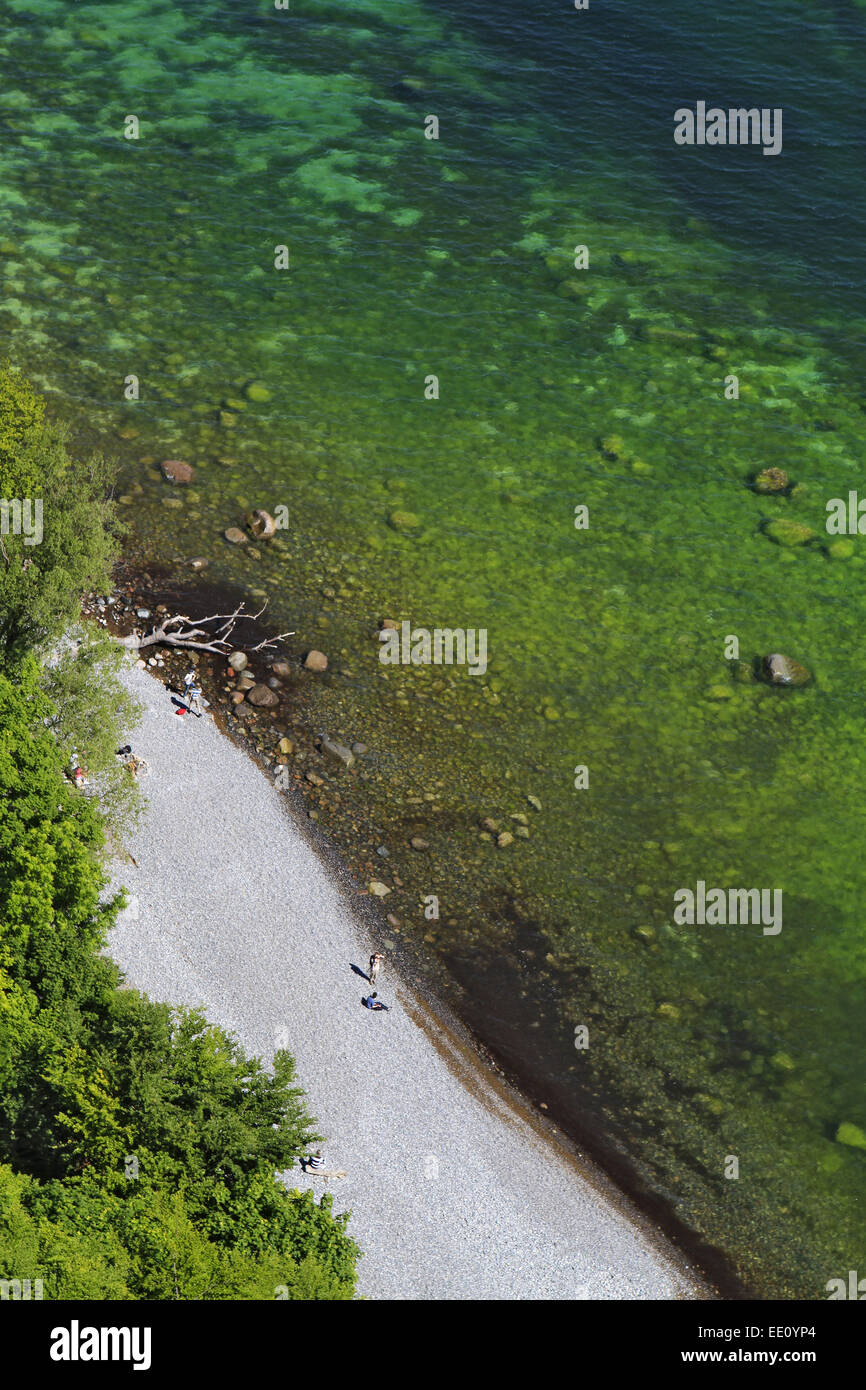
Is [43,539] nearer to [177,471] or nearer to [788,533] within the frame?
[177,471]

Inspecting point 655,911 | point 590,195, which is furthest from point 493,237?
point 655,911

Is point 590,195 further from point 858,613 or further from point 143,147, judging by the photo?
point 858,613

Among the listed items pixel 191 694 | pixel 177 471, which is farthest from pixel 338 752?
pixel 177 471

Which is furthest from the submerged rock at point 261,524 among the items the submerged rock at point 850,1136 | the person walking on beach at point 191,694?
the submerged rock at point 850,1136

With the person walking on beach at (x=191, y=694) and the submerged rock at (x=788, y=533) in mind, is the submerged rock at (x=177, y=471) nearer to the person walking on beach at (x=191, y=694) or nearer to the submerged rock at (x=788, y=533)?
the person walking on beach at (x=191, y=694)

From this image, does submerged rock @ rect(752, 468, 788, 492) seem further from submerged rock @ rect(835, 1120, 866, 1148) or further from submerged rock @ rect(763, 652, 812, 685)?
submerged rock @ rect(835, 1120, 866, 1148)

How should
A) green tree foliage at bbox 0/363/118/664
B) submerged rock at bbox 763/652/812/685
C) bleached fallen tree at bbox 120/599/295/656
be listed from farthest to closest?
Answer: submerged rock at bbox 763/652/812/685 → bleached fallen tree at bbox 120/599/295/656 → green tree foliage at bbox 0/363/118/664

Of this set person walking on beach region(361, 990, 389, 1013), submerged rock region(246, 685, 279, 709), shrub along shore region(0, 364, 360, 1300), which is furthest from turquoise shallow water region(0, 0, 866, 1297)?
shrub along shore region(0, 364, 360, 1300)
